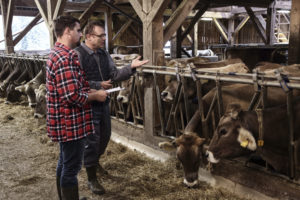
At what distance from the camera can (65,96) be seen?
8.91 ft

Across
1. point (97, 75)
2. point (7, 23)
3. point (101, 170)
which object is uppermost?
point (7, 23)

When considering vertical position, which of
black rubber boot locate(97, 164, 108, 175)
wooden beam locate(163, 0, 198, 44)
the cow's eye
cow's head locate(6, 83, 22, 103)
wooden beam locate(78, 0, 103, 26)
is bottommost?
black rubber boot locate(97, 164, 108, 175)

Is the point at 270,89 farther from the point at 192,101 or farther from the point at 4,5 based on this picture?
the point at 4,5

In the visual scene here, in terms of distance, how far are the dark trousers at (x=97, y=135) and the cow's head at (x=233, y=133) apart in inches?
51.9

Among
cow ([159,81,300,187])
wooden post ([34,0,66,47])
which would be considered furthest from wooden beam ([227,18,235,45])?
cow ([159,81,300,187])

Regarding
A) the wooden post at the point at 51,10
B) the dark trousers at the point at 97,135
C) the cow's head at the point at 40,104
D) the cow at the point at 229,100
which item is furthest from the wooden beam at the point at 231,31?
the dark trousers at the point at 97,135

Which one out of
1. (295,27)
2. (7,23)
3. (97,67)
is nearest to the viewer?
(97,67)

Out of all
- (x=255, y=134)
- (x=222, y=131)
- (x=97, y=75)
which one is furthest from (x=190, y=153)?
(x=97, y=75)

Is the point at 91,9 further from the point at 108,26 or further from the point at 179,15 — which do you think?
the point at 179,15

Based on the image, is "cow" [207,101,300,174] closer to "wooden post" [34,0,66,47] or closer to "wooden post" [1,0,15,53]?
"wooden post" [34,0,66,47]

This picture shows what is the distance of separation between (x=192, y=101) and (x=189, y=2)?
61.7 inches

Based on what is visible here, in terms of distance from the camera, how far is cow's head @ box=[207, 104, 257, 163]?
3.15 meters

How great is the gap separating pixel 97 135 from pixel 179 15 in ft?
7.07

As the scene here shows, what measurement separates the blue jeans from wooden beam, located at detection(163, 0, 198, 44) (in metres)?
2.43
